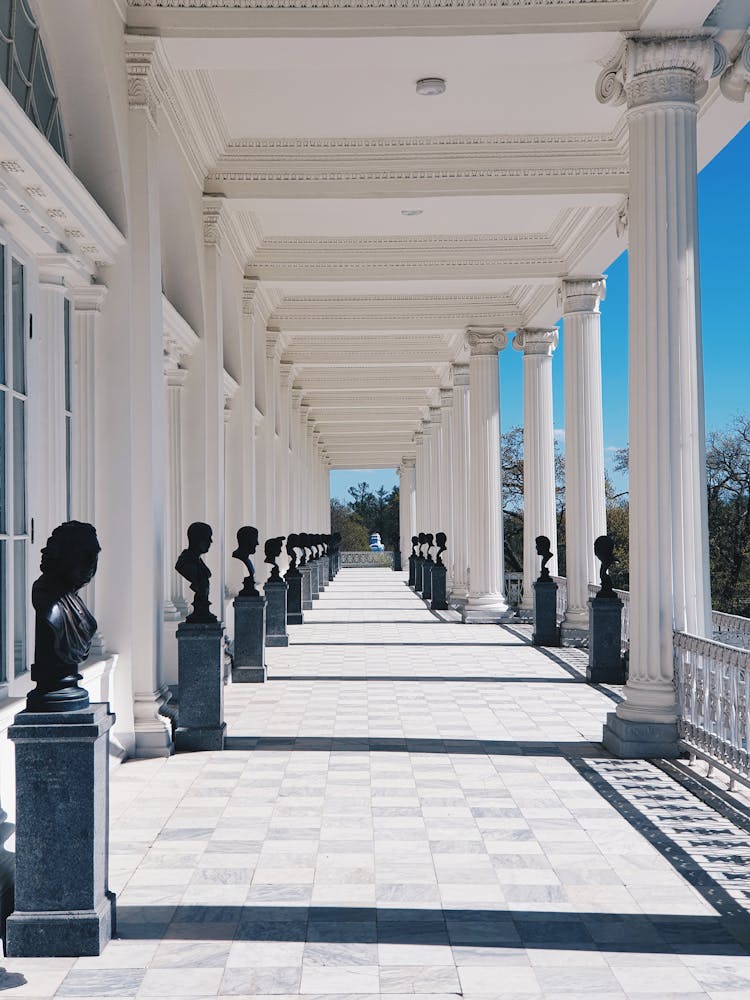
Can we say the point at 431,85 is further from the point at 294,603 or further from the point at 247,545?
the point at 294,603

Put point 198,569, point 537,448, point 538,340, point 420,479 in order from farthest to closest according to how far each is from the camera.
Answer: point 420,479 < point 538,340 < point 537,448 < point 198,569

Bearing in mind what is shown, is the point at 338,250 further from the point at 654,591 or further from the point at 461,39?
the point at 654,591

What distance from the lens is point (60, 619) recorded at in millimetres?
4641

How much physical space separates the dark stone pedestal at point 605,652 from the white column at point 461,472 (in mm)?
12089

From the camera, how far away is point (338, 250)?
16641 mm

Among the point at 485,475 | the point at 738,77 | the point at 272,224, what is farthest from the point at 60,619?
the point at 485,475

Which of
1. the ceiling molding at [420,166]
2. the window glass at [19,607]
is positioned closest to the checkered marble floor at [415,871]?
the window glass at [19,607]

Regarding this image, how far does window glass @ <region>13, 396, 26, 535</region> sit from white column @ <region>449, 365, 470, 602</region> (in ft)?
59.9

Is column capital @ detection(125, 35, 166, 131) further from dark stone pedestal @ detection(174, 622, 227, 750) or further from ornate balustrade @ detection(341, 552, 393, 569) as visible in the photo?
ornate balustrade @ detection(341, 552, 393, 569)

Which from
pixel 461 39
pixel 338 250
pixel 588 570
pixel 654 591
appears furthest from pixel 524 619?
pixel 461 39

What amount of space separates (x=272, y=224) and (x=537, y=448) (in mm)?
7628

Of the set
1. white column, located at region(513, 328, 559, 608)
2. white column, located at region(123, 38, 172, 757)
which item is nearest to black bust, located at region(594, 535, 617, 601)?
white column, located at region(123, 38, 172, 757)

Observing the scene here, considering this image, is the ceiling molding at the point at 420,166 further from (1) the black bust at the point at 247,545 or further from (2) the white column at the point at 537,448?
(2) the white column at the point at 537,448

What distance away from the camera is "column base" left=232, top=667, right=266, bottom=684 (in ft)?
41.5
